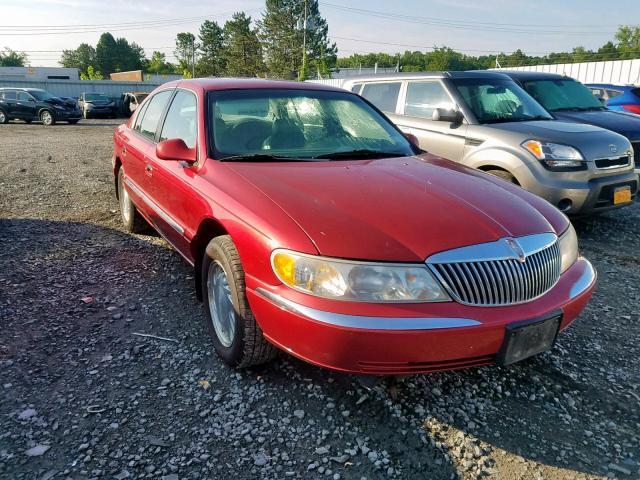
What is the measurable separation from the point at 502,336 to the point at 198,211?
182 cm

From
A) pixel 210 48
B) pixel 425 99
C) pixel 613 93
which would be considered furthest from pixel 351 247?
pixel 210 48

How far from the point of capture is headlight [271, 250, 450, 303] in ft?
6.84

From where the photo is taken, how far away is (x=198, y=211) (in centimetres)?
298

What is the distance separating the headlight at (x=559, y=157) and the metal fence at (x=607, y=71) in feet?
40.9

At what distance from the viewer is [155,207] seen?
12.8 ft

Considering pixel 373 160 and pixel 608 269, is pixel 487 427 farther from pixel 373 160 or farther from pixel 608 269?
pixel 608 269

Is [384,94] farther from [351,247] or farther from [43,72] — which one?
[43,72]

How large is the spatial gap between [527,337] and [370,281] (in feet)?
2.52

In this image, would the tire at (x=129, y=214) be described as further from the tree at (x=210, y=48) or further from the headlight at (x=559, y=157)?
the tree at (x=210, y=48)

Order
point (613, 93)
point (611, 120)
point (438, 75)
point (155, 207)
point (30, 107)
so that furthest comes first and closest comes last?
point (30, 107)
point (613, 93)
point (611, 120)
point (438, 75)
point (155, 207)

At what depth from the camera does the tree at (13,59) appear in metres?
104

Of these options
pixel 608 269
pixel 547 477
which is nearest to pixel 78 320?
pixel 547 477

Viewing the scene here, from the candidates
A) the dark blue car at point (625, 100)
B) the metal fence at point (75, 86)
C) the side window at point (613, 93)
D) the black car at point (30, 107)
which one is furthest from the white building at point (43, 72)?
the dark blue car at point (625, 100)

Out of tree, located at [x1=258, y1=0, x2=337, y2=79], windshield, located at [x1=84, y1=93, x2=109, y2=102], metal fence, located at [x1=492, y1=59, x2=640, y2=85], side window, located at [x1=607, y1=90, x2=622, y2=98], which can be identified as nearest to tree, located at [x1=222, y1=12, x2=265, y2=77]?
tree, located at [x1=258, y1=0, x2=337, y2=79]
